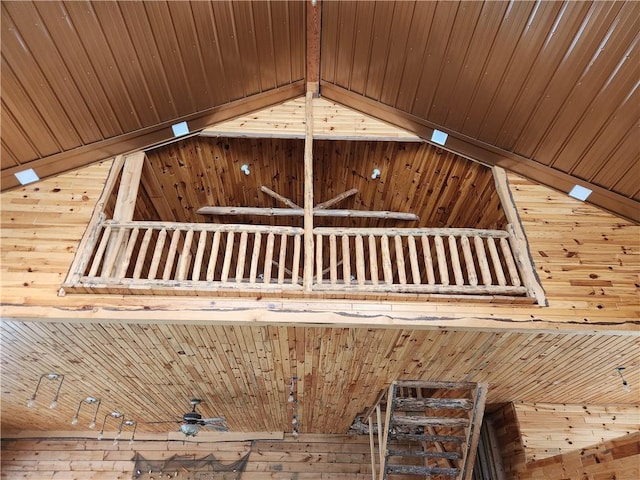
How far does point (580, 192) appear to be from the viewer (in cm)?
467

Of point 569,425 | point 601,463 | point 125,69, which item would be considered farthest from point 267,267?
point 569,425

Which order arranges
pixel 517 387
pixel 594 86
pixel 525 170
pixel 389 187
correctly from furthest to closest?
pixel 389 187, pixel 517 387, pixel 525 170, pixel 594 86

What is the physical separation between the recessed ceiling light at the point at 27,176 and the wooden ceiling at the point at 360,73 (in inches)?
2.3

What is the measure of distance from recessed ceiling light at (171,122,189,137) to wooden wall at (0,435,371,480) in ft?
21.5

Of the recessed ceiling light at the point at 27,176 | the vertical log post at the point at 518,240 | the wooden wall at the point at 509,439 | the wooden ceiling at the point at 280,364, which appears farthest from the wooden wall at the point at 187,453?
the recessed ceiling light at the point at 27,176

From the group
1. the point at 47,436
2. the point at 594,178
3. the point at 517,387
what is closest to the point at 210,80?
the point at 594,178

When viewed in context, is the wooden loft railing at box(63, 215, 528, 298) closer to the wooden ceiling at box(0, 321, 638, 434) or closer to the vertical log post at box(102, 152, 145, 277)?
the vertical log post at box(102, 152, 145, 277)

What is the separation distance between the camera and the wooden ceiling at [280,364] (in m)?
4.17

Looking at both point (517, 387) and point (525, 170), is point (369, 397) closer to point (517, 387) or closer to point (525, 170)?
point (517, 387)

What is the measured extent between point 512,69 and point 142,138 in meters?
4.48

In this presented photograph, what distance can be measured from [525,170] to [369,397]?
388 cm

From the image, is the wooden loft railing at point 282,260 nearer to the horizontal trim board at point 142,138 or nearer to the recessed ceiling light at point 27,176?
the horizontal trim board at point 142,138

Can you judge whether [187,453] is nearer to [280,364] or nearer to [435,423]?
[280,364]

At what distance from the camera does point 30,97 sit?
396 cm
